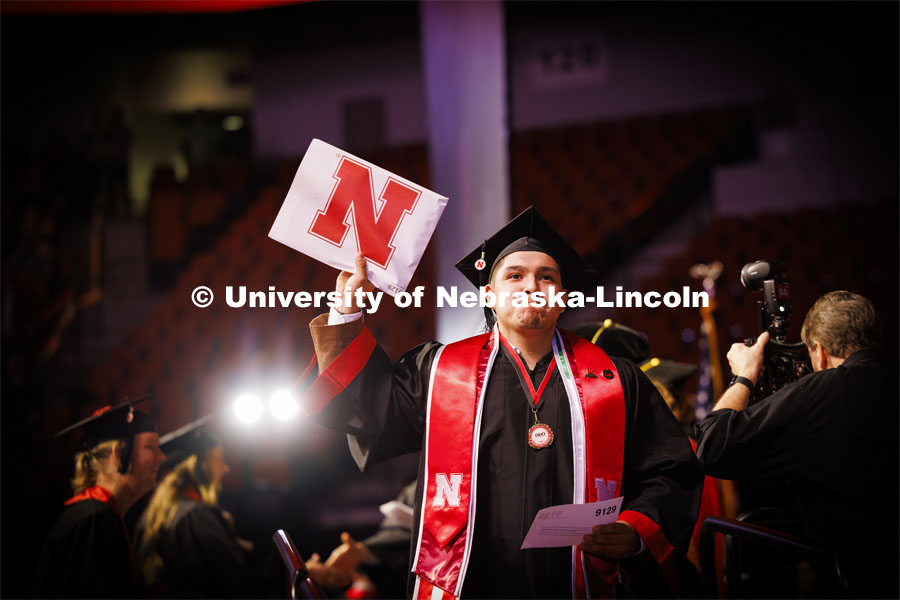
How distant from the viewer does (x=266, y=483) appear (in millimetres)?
4391

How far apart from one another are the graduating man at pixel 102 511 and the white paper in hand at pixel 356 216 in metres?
0.94

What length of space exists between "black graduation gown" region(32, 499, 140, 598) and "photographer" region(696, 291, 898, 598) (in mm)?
1828

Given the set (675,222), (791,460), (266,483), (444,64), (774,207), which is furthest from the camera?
(675,222)

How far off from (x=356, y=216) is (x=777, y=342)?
1.29 meters

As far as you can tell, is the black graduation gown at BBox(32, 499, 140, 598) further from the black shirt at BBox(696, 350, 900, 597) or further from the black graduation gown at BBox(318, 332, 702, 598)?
the black shirt at BBox(696, 350, 900, 597)

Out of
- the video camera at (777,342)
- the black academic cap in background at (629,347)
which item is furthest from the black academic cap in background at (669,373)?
the video camera at (777,342)

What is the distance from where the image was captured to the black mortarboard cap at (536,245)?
1.90 m

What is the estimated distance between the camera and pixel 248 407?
273 centimetres

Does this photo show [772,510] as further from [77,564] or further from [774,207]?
[774,207]

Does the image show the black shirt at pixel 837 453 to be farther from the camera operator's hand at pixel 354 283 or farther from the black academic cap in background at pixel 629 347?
the camera operator's hand at pixel 354 283

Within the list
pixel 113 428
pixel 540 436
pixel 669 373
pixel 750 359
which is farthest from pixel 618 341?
pixel 113 428

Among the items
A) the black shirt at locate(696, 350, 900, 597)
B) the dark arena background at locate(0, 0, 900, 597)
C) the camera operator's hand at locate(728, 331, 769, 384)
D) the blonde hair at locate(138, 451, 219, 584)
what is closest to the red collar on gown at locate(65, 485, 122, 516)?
the blonde hair at locate(138, 451, 219, 584)

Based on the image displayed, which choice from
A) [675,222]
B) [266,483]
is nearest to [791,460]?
[266,483]

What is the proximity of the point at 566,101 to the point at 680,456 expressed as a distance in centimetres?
740
